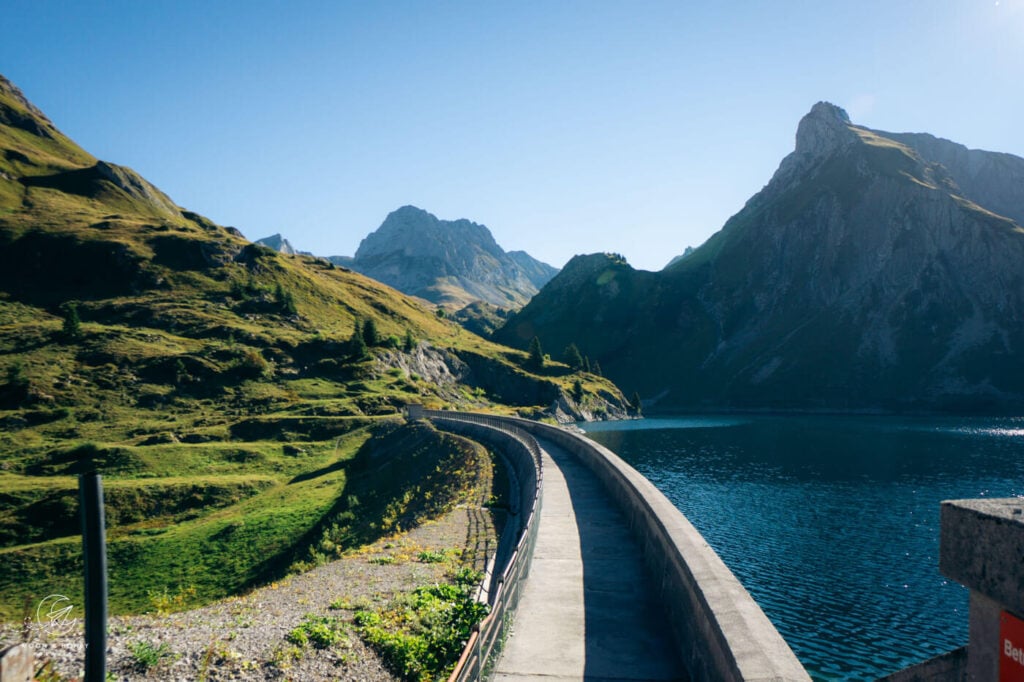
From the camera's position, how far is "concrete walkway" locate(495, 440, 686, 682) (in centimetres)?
943

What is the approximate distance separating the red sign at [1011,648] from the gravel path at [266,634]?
11482mm

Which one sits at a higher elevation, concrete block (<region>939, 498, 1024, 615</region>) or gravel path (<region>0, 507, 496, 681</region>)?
concrete block (<region>939, 498, 1024, 615</region>)

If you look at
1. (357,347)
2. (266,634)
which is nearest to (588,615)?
(266,634)

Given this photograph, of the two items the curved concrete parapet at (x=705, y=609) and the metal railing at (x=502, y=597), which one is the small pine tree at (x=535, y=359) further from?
the curved concrete parapet at (x=705, y=609)

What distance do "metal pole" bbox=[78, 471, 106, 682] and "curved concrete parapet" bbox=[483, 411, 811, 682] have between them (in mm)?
6993

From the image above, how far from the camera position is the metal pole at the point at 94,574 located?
5566 mm

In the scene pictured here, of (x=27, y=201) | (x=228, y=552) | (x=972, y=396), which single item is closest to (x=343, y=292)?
(x=27, y=201)

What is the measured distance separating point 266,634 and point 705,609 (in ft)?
36.6

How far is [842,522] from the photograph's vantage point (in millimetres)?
44219

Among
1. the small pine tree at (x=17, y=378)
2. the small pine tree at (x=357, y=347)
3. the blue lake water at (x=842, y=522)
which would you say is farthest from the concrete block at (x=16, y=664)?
the small pine tree at (x=357, y=347)

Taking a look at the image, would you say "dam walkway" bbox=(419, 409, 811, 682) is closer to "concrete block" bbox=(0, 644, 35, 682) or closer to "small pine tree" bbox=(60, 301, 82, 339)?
"concrete block" bbox=(0, 644, 35, 682)

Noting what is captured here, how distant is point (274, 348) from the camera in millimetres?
99125

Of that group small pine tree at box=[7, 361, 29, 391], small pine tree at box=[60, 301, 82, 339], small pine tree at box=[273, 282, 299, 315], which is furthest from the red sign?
small pine tree at box=[273, 282, 299, 315]

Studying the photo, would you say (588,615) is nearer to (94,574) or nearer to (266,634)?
(266,634)
